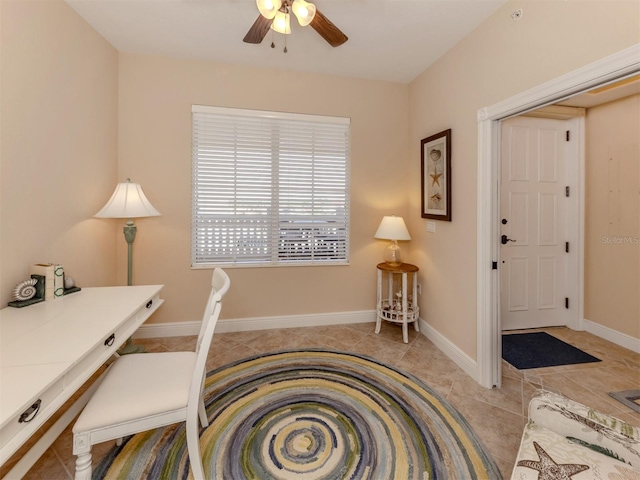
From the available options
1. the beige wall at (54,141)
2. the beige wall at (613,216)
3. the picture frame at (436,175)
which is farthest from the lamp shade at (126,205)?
the beige wall at (613,216)

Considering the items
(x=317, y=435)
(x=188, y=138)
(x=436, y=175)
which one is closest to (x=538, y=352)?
(x=436, y=175)

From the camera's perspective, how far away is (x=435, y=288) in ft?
9.57

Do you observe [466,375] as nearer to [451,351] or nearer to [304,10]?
[451,351]

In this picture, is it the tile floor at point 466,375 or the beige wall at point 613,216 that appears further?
the beige wall at point 613,216

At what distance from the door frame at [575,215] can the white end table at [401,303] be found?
132 cm

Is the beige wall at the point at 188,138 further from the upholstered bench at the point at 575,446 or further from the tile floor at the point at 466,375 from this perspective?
the upholstered bench at the point at 575,446

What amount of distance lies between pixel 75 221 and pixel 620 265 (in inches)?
199

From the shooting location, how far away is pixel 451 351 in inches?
103

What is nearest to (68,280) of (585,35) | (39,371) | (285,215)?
(39,371)

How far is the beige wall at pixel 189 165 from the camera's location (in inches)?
111

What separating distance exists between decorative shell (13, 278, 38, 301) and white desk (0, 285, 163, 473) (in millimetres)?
81

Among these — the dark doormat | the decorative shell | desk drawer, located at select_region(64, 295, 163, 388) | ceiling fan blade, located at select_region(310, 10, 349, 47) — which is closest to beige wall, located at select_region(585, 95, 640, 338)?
the dark doormat

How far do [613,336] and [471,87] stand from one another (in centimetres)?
295

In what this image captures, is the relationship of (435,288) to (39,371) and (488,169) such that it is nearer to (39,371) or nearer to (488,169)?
(488,169)
